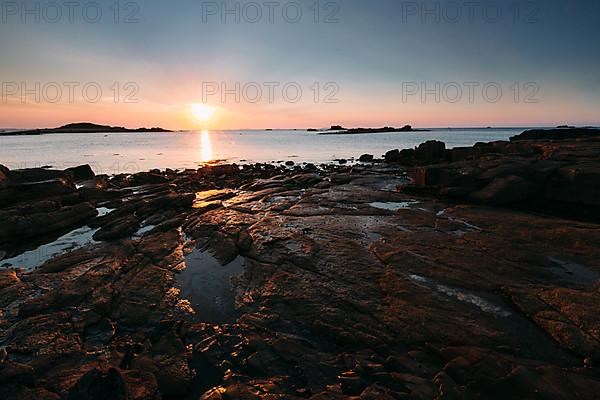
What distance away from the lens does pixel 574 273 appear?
11.4 metres

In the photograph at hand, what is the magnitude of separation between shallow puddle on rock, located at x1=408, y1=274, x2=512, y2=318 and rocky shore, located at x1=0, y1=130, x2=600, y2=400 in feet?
0.21

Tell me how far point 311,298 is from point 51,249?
1466 cm

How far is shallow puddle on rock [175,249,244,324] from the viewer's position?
33.3 ft

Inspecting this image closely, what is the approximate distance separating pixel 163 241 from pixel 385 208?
46.7ft

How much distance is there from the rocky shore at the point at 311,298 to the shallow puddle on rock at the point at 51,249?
13 centimetres

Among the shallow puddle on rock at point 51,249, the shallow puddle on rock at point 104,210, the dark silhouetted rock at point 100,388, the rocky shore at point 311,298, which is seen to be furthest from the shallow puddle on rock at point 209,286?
the shallow puddle on rock at point 104,210

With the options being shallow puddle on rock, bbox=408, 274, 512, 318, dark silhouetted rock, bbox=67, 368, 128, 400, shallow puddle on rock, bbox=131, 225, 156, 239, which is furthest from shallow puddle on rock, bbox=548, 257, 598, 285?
shallow puddle on rock, bbox=131, 225, 156, 239

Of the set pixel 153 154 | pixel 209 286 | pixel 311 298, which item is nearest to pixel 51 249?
pixel 209 286

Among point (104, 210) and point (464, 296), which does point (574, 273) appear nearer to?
point (464, 296)

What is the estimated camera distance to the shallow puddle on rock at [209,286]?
10.2 metres

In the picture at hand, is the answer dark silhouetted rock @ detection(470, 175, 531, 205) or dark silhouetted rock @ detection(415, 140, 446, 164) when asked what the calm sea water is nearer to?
dark silhouetted rock @ detection(415, 140, 446, 164)

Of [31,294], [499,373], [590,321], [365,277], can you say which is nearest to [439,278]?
[365,277]

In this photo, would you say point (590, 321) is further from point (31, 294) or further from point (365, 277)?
point (31, 294)

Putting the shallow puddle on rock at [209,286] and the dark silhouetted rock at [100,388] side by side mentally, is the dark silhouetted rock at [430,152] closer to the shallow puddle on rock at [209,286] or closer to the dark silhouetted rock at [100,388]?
the shallow puddle on rock at [209,286]
